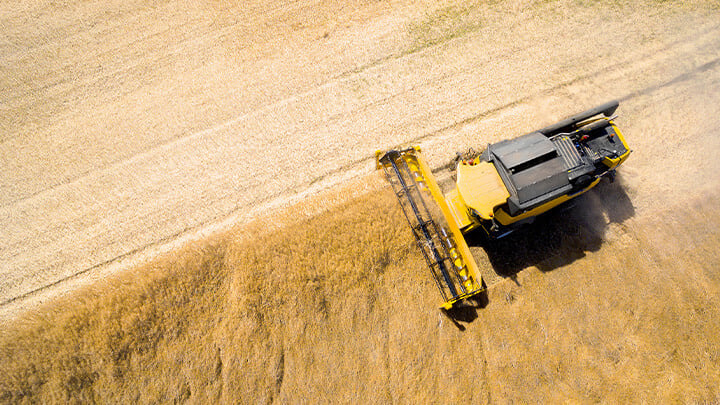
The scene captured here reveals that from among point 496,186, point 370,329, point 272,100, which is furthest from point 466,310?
point 272,100

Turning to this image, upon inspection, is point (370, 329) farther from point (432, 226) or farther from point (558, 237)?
point (558, 237)

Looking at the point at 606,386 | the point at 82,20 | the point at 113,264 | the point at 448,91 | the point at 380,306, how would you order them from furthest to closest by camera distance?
1. the point at 82,20
2. the point at 448,91
3. the point at 113,264
4. the point at 380,306
5. the point at 606,386

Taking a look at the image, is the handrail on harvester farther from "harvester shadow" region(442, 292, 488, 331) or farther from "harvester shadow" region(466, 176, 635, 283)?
"harvester shadow" region(466, 176, 635, 283)

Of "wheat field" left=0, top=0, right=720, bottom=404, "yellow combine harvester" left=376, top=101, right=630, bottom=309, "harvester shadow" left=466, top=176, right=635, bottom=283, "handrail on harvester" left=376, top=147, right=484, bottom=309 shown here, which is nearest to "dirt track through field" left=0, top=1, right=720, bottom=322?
"wheat field" left=0, top=0, right=720, bottom=404

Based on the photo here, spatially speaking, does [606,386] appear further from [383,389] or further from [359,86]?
[359,86]

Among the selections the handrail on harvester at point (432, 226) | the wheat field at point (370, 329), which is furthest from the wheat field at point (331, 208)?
the handrail on harvester at point (432, 226)

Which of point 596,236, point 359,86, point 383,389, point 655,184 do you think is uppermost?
point 359,86

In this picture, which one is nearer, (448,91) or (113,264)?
(113,264)

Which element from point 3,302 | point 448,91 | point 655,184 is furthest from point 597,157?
point 3,302
